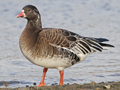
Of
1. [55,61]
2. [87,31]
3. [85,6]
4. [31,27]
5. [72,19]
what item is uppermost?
[85,6]

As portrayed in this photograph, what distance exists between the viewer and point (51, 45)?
7273 millimetres

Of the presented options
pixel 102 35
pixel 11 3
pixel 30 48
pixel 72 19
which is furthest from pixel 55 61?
pixel 11 3

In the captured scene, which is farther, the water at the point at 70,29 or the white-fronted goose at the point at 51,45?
the water at the point at 70,29

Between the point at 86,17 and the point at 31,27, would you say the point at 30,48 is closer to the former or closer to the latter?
the point at 31,27

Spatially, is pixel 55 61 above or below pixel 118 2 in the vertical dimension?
below

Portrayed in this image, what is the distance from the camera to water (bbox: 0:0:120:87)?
884 cm

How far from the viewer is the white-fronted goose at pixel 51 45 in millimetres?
7242

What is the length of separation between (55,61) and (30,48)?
0.75m

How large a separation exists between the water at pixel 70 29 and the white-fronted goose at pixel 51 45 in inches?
45.2

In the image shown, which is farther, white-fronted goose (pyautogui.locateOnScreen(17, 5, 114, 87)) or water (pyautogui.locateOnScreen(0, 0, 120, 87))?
water (pyautogui.locateOnScreen(0, 0, 120, 87))

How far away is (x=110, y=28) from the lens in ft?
46.7

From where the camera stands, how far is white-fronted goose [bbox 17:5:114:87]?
7.24 metres

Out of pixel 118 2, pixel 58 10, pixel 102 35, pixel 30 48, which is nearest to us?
pixel 30 48

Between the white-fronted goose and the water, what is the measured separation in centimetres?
115
